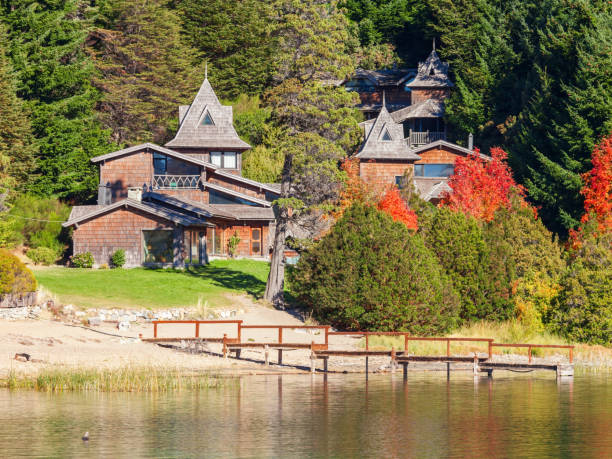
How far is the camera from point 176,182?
6969cm

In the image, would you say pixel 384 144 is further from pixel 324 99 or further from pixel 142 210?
pixel 324 99

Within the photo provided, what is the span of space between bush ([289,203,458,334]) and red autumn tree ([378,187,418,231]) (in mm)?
7655

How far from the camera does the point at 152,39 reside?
306ft

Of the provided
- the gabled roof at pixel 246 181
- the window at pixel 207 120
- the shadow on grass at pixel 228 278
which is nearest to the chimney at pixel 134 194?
the shadow on grass at pixel 228 278

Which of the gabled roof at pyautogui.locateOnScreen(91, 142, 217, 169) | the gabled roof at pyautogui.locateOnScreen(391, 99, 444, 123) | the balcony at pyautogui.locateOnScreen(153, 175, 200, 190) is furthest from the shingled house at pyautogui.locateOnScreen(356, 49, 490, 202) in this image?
the gabled roof at pyautogui.locateOnScreen(91, 142, 217, 169)

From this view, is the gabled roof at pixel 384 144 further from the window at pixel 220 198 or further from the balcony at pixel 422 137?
the window at pixel 220 198

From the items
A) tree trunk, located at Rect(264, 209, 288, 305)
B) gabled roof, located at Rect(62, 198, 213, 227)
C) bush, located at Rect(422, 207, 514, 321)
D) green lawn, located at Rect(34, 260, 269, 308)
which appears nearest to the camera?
green lawn, located at Rect(34, 260, 269, 308)

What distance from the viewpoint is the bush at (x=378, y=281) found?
150 ft

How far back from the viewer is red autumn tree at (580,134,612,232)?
2442 inches

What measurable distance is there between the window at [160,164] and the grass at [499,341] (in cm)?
2880

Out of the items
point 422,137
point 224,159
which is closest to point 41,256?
point 224,159

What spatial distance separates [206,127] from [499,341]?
124 ft

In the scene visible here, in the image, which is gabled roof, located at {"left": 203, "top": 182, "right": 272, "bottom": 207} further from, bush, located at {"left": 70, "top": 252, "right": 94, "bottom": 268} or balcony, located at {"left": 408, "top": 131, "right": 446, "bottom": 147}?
balcony, located at {"left": 408, "top": 131, "right": 446, "bottom": 147}

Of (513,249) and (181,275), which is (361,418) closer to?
(513,249)
